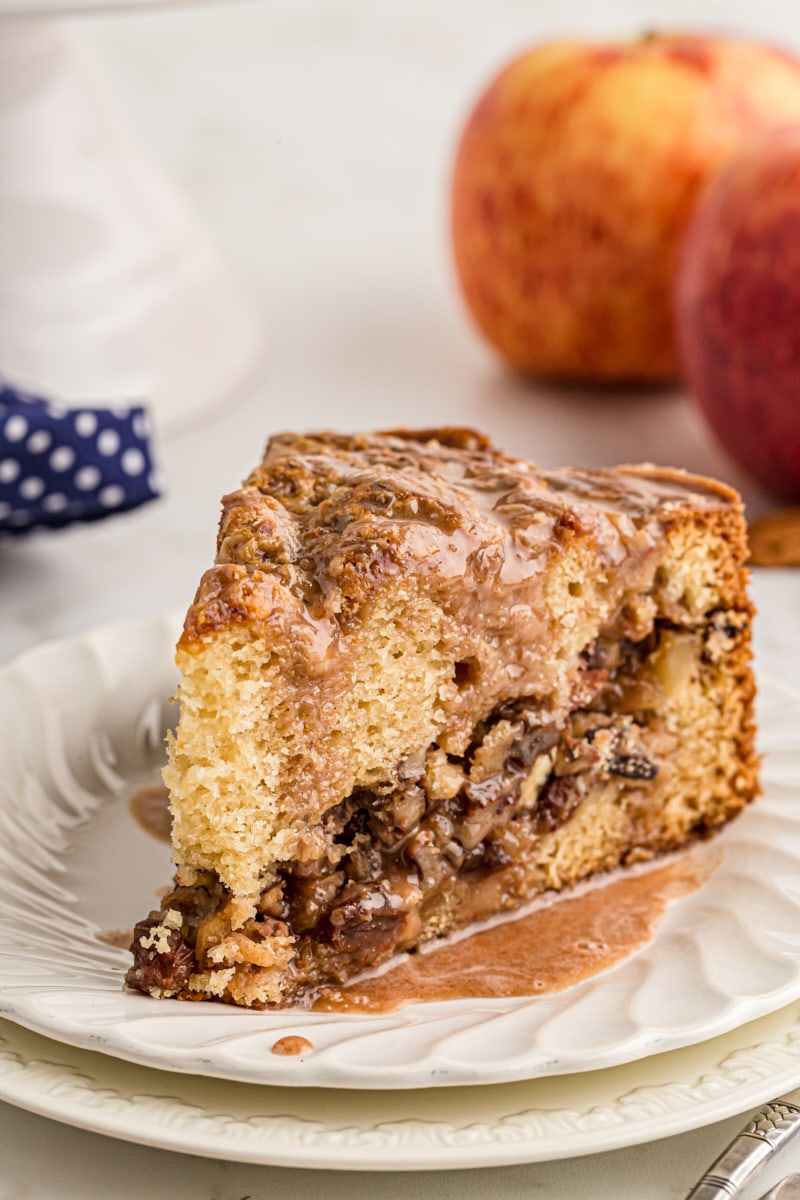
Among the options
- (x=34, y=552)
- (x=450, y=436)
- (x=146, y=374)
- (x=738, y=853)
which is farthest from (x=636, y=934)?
(x=146, y=374)

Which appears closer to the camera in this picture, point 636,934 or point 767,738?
point 636,934

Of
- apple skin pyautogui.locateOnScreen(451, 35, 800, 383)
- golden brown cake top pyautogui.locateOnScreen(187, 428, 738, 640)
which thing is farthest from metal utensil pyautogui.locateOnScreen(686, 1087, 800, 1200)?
apple skin pyautogui.locateOnScreen(451, 35, 800, 383)

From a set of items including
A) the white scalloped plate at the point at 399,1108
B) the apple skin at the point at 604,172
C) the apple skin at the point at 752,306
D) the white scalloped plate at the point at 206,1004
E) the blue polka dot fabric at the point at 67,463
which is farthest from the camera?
the apple skin at the point at 604,172

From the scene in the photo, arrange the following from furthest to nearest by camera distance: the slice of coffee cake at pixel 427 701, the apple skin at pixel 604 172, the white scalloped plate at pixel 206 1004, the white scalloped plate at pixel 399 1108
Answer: the apple skin at pixel 604 172 → the slice of coffee cake at pixel 427 701 → the white scalloped plate at pixel 206 1004 → the white scalloped plate at pixel 399 1108

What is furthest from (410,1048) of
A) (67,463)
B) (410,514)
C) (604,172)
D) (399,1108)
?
(604,172)

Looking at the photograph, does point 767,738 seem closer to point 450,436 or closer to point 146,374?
point 450,436

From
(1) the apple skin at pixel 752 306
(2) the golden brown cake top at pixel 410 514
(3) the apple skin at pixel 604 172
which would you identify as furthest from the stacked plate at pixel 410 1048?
(3) the apple skin at pixel 604 172

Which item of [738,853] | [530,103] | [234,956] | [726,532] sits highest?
[530,103]

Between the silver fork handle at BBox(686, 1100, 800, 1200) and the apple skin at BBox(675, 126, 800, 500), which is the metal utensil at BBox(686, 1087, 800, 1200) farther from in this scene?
the apple skin at BBox(675, 126, 800, 500)

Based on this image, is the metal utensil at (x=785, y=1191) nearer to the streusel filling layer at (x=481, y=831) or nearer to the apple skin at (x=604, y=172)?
the streusel filling layer at (x=481, y=831)
